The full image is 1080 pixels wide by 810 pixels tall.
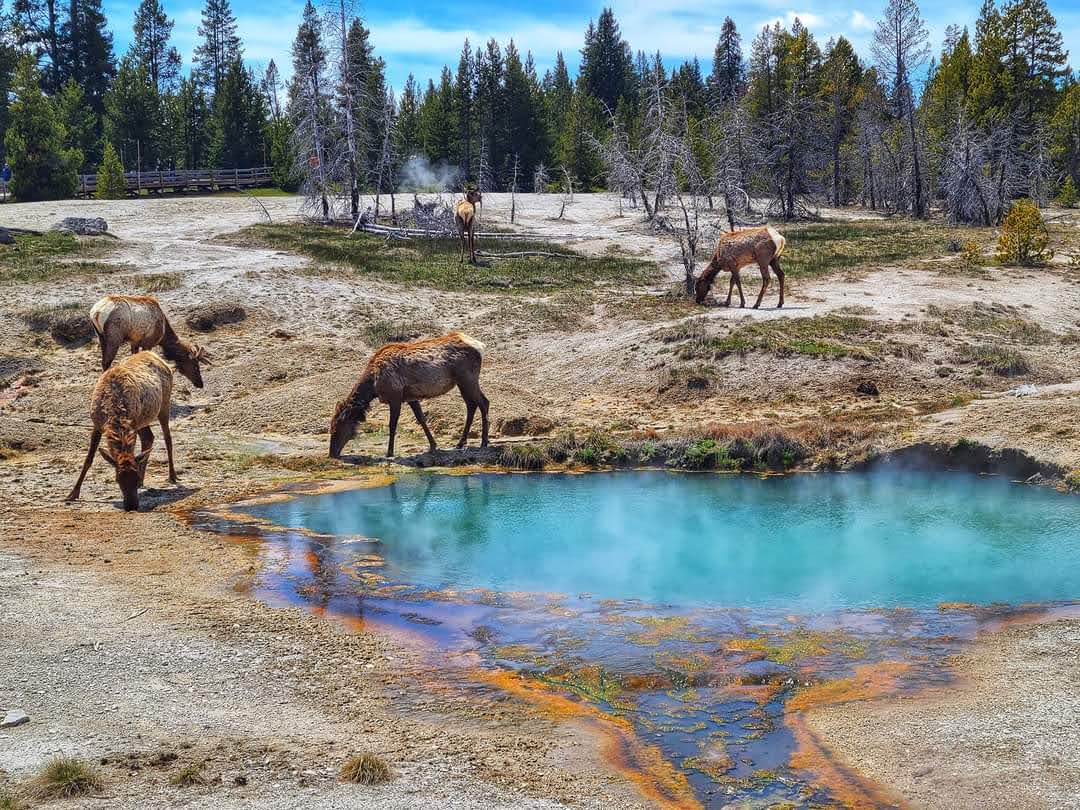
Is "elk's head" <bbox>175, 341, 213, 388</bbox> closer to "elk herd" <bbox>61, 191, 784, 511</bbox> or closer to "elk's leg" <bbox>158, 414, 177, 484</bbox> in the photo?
"elk herd" <bbox>61, 191, 784, 511</bbox>

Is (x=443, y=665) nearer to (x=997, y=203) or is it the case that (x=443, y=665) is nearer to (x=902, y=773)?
(x=902, y=773)

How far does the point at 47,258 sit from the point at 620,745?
28.3 metres

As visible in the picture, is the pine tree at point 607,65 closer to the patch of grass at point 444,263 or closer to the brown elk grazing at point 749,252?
the patch of grass at point 444,263

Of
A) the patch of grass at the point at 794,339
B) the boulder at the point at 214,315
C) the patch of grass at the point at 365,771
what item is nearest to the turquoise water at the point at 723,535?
the patch of grass at the point at 365,771

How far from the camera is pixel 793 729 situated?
27.4 ft

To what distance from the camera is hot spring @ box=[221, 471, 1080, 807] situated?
29.1ft

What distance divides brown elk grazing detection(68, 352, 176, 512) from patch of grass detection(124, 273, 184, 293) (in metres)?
12.5

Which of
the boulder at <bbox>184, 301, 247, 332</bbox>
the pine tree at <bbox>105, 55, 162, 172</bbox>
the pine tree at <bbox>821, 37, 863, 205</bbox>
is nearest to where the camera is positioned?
the boulder at <bbox>184, 301, 247, 332</bbox>

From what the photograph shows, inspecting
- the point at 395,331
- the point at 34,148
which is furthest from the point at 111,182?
the point at 395,331

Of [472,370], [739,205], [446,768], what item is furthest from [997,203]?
[446,768]

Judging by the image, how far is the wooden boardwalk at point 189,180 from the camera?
6456 centimetres

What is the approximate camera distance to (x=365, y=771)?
293 inches

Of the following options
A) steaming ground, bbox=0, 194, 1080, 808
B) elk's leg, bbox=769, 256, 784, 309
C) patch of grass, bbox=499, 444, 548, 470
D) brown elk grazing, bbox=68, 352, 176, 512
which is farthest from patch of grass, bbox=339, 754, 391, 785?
elk's leg, bbox=769, 256, 784, 309

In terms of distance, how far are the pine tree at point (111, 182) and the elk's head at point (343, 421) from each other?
4790 cm
